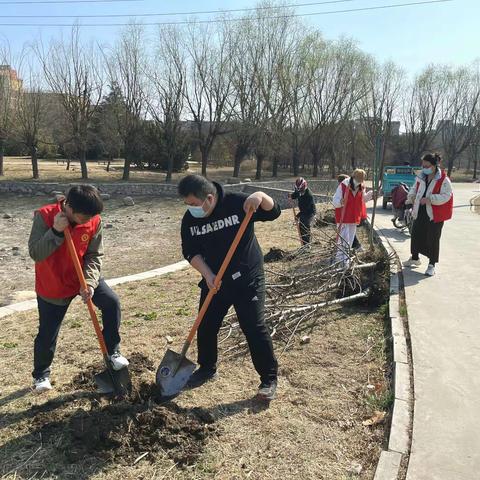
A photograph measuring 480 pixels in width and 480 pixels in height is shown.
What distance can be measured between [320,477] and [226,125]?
3120 centimetres

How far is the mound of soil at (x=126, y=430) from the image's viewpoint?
2961 millimetres

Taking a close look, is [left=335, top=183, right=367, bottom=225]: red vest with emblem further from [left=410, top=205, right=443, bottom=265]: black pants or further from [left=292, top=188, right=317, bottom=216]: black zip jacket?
[left=292, top=188, right=317, bottom=216]: black zip jacket

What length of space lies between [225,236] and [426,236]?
474cm

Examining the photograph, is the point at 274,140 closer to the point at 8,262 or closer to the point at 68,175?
the point at 68,175

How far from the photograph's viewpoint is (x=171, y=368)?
11.7 feet

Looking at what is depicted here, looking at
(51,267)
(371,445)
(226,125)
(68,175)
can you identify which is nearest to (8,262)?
(51,267)

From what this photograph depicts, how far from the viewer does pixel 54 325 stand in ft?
11.8

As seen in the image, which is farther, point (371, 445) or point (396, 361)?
point (396, 361)

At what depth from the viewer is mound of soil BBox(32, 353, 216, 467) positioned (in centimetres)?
296

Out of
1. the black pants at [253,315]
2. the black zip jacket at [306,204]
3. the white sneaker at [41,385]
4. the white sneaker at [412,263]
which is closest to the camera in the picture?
the black pants at [253,315]

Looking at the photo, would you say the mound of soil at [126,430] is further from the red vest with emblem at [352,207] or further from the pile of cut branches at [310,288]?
the red vest with emblem at [352,207]

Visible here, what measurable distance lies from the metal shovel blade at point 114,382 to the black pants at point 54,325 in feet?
0.69

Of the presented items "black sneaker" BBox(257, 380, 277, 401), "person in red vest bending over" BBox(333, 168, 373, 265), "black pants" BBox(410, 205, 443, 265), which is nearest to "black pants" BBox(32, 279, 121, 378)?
"black sneaker" BBox(257, 380, 277, 401)

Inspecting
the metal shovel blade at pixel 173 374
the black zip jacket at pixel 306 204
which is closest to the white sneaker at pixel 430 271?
the black zip jacket at pixel 306 204
